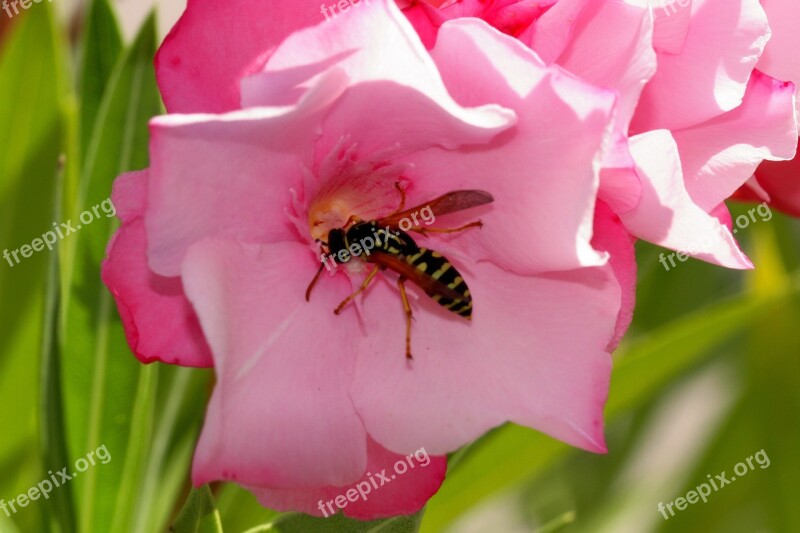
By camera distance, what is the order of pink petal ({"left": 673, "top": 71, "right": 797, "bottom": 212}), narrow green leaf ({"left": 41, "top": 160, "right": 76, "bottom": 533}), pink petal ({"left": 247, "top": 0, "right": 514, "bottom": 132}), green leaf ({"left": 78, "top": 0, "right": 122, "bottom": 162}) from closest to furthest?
pink petal ({"left": 247, "top": 0, "right": 514, "bottom": 132}) < pink petal ({"left": 673, "top": 71, "right": 797, "bottom": 212}) < narrow green leaf ({"left": 41, "top": 160, "right": 76, "bottom": 533}) < green leaf ({"left": 78, "top": 0, "right": 122, "bottom": 162})

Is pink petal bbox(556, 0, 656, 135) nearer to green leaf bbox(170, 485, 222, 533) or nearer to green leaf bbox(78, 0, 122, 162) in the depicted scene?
green leaf bbox(170, 485, 222, 533)

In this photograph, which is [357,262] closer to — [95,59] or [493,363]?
[493,363]

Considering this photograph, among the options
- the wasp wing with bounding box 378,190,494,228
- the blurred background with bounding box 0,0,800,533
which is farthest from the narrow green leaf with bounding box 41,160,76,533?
the wasp wing with bounding box 378,190,494,228

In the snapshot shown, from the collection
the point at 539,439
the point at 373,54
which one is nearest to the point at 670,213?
the point at 373,54

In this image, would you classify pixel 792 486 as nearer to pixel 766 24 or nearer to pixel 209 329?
pixel 766 24

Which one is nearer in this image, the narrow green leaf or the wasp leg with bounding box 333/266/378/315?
the wasp leg with bounding box 333/266/378/315

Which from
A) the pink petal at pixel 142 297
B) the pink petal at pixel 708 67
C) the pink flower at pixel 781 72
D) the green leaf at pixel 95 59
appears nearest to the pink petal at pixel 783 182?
the pink flower at pixel 781 72

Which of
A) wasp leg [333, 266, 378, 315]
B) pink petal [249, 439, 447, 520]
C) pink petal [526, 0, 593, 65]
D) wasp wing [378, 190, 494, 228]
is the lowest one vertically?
pink petal [249, 439, 447, 520]

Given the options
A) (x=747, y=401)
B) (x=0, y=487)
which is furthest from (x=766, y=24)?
(x=0, y=487)
